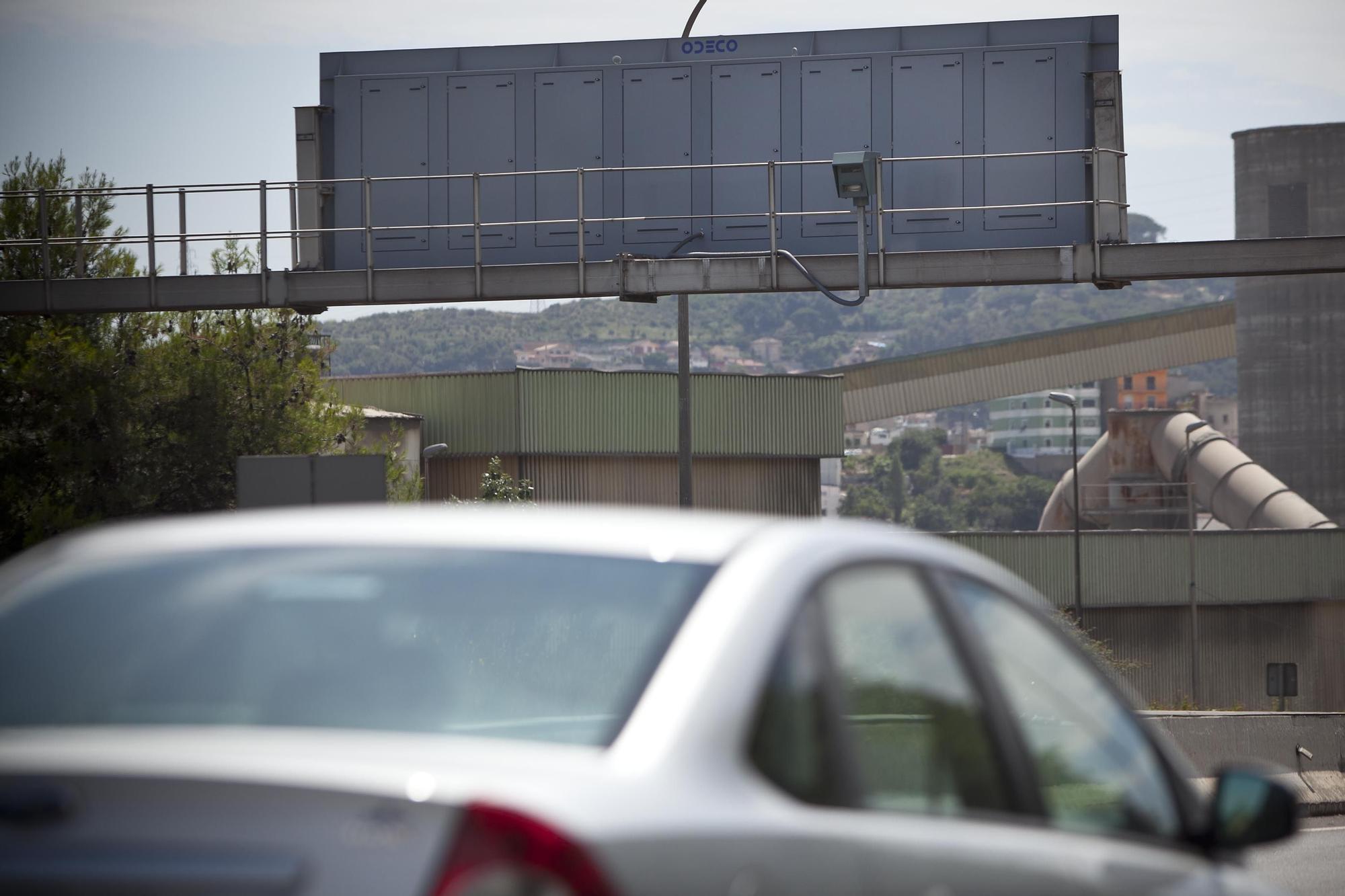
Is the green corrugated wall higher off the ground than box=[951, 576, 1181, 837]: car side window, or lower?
higher

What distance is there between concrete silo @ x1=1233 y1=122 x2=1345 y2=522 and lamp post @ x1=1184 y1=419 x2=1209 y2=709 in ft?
35.0

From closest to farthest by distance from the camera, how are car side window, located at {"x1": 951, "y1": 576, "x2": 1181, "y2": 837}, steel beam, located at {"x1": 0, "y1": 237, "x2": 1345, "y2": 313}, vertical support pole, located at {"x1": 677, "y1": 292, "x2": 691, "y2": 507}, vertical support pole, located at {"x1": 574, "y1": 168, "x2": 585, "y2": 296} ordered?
car side window, located at {"x1": 951, "y1": 576, "x2": 1181, "y2": 837}
vertical support pole, located at {"x1": 677, "y1": 292, "x2": 691, "y2": 507}
steel beam, located at {"x1": 0, "y1": 237, "x2": 1345, "y2": 313}
vertical support pole, located at {"x1": 574, "y1": 168, "x2": 585, "y2": 296}

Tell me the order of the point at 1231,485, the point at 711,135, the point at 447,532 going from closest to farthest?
the point at 447,532 < the point at 711,135 < the point at 1231,485

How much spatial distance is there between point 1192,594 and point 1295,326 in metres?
19.0

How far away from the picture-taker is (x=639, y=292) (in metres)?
24.1

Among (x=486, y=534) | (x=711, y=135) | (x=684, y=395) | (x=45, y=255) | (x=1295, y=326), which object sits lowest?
(x=486, y=534)

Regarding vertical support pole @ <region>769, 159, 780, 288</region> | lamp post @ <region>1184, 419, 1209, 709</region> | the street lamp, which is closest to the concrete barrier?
vertical support pole @ <region>769, 159, 780, 288</region>

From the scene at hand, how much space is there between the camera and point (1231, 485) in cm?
5453

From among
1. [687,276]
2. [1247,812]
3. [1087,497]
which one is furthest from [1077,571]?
[1247,812]

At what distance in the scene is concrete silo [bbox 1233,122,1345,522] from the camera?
6072cm

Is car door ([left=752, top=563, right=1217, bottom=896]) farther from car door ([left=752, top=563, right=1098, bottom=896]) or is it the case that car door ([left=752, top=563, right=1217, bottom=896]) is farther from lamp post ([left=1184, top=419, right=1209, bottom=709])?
lamp post ([left=1184, top=419, right=1209, bottom=709])

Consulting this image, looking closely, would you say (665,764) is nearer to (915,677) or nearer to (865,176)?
(915,677)

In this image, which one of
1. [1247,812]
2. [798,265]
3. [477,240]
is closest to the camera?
[1247,812]

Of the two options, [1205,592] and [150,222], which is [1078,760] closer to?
Answer: [150,222]
